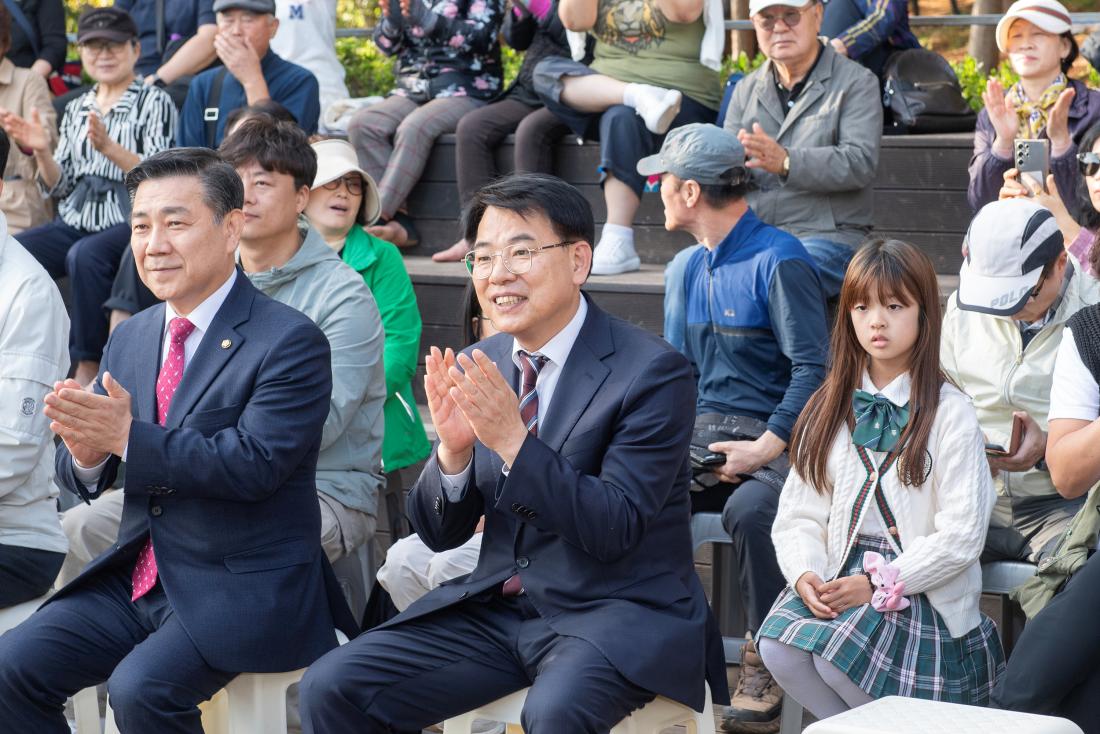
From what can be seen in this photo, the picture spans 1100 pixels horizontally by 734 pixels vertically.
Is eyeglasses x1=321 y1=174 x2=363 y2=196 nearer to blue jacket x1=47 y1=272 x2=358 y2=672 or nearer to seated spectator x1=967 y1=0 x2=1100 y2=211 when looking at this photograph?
blue jacket x1=47 y1=272 x2=358 y2=672

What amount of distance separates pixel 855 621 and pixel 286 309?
1474mm

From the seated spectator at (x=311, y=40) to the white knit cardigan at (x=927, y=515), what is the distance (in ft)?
13.9

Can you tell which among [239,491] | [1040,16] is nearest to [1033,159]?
[1040,16]

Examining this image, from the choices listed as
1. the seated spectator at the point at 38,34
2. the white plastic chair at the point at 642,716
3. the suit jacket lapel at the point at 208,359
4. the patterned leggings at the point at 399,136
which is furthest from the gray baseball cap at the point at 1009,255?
the seated spectator at the point at 38,34

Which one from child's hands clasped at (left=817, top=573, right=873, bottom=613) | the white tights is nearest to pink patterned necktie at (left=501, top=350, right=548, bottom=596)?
the white tights

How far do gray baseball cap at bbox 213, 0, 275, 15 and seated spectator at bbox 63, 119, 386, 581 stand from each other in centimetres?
210

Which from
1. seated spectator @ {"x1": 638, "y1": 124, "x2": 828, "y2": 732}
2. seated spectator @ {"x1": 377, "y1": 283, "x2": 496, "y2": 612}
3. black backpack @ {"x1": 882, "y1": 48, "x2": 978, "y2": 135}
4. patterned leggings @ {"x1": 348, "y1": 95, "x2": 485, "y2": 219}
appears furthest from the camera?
patterned leggings @ {"x1": 348, "y1": 95, "x2": 485, "y2": 219}

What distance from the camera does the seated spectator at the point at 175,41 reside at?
6.97 m

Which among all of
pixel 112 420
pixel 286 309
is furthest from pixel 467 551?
pixel 112 420

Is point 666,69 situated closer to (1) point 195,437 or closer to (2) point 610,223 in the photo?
(2) point 610,223

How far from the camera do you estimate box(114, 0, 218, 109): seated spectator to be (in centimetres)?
697

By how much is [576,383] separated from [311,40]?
456 centimetres

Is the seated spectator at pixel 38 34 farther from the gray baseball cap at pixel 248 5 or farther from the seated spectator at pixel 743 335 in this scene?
the seated spectator at pixel 743 335

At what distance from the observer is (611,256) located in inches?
218
